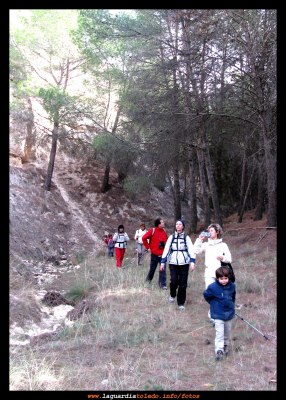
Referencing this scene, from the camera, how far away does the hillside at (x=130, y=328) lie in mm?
3846

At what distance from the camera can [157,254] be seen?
8.13 metres

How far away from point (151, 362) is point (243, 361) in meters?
1.19

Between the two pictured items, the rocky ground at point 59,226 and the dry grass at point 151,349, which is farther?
the rocky ground at point 59,226

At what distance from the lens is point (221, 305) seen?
4.57m

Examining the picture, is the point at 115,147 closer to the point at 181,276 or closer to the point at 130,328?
the point at 181,276

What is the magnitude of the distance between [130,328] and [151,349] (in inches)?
30.9

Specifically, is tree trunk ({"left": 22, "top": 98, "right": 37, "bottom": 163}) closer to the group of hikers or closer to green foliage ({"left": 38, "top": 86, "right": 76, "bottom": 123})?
green foliage ({"left": 38, "top": 86, "right": 76, "bottom": 123})

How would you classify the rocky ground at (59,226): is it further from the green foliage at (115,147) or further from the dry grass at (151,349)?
the green foliage at (115,147)

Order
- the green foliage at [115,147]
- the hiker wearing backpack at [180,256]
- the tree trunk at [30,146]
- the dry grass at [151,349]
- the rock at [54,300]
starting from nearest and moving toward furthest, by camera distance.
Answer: the dry grass at [151,349] < the hiker wearing backpack at [180,256] < the rock at [54,300] < the green foliage at [115,147] < the tree trunk at [30,146]

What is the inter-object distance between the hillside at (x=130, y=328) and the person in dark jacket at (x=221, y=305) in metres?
0.24

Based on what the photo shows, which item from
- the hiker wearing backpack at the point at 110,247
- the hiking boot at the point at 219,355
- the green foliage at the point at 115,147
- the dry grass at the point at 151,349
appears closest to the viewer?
the dry grass at the point at 151,349

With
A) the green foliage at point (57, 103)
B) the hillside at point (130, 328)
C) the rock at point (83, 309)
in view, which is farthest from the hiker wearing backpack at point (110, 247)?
the green foliage at point (57, 103)
